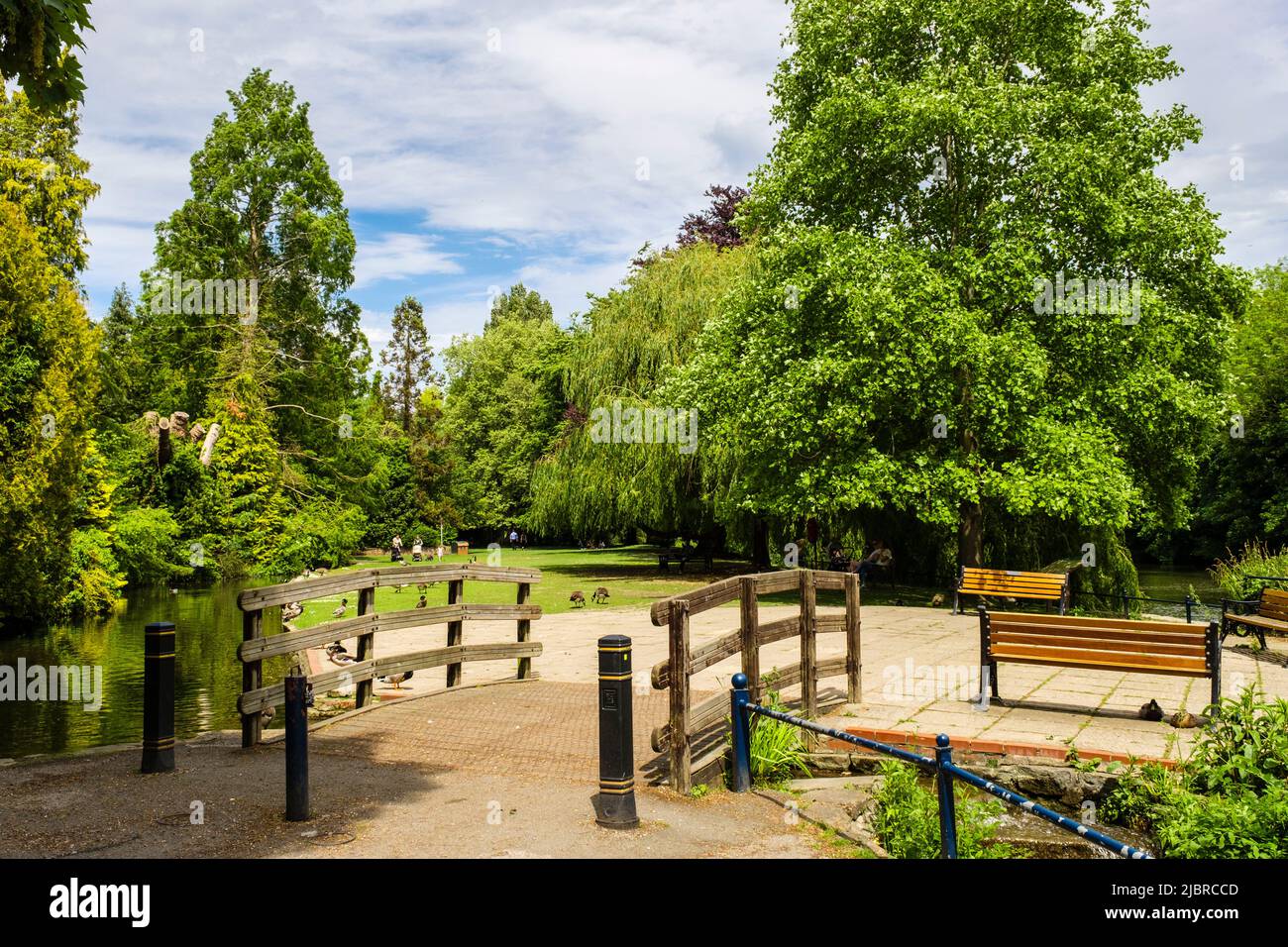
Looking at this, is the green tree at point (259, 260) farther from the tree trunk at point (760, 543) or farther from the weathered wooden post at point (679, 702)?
the weathered wooden post at point (679, 702)

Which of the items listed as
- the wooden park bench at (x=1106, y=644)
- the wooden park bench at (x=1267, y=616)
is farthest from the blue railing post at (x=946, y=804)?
the wooden park bench at (x=1267, y=616)

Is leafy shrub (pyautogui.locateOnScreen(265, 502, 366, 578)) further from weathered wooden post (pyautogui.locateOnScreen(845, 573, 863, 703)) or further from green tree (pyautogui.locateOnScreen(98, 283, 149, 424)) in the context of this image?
weathered wooden post (pyautogui.locateOnScreen(845, 573, 863, 703))

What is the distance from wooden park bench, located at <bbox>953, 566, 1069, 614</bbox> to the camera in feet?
49.4

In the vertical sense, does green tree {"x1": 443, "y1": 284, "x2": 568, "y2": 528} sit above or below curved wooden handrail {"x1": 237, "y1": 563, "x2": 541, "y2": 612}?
above

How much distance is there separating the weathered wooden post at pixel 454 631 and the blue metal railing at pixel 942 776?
13.9 feet

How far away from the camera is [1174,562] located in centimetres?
4962

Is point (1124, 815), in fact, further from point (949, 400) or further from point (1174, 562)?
point (1174, 562)

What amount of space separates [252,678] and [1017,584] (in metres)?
12.1

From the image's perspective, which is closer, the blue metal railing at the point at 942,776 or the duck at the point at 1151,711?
the blue metal railing at the point at 942,776

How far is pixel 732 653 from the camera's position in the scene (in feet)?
25.3

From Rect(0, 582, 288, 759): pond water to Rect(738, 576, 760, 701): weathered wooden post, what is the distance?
6.05m

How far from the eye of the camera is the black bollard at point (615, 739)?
6062 mm

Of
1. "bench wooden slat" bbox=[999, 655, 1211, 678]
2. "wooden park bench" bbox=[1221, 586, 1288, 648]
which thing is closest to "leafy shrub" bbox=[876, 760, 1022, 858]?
"bench wooden slat" bbox=[999, 655, 1211, 678]
